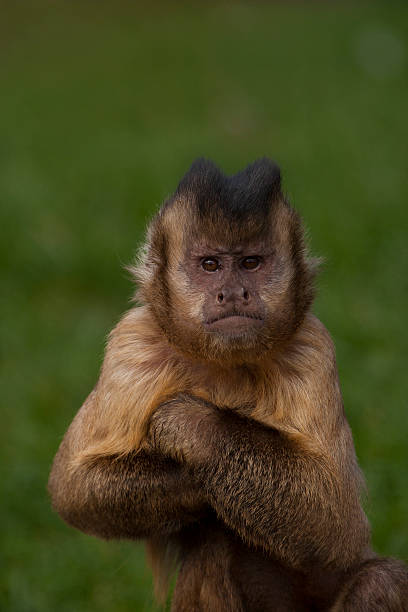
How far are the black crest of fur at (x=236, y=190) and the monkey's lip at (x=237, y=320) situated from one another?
439 mm

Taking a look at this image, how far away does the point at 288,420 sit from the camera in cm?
450

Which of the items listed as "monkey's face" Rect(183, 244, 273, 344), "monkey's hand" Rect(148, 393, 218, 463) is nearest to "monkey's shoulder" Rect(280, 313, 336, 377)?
"monkey's face" Rect(183, 244, 273, 344)

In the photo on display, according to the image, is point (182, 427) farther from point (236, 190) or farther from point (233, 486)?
point (236, 190)

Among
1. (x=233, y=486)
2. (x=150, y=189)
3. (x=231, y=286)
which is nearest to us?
(x=233, y=486)

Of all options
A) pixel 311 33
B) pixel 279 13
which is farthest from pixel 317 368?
pixel 279 13

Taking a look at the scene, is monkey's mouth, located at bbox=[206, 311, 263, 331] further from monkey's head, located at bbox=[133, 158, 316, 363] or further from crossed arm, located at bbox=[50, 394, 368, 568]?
crossed arm, located at bbox=[50, 394, 368, 568]

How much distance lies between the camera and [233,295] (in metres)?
4.39

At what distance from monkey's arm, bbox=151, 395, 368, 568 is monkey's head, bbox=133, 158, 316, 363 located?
33 centimetres

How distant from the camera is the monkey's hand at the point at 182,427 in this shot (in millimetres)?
4320

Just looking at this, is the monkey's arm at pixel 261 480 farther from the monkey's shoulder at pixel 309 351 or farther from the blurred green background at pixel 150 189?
the blurred green background at pixel 150 189

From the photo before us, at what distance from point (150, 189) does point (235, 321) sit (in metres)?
6.52

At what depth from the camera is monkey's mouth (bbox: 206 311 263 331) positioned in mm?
4363

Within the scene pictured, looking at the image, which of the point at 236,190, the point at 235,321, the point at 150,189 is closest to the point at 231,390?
the point at 235,321

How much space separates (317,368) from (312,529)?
2.35 ft
